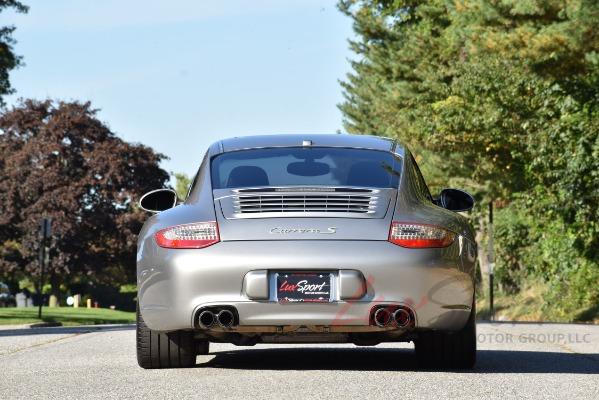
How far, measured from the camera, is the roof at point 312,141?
31.3ft

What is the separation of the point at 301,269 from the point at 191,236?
803mm

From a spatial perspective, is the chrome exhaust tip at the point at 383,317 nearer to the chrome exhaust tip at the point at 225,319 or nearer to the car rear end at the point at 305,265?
the car rear end at the point at 305,265

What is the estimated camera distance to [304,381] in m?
8.23

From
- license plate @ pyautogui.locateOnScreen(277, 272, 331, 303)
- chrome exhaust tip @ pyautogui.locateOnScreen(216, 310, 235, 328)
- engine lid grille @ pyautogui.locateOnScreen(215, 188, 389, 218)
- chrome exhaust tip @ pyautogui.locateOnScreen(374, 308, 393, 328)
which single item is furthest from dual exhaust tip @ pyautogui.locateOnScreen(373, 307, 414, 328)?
chrome exhaust tip @ pyautogui.locateOnScreen(216, 310, 235, 328)

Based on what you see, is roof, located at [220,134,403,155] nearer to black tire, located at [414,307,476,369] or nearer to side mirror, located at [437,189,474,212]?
side mirror, located at [437,189,474,212]

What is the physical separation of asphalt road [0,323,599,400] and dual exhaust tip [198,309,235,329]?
371 mm

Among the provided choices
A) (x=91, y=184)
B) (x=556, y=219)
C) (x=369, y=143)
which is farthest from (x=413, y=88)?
(x=369, y=143)

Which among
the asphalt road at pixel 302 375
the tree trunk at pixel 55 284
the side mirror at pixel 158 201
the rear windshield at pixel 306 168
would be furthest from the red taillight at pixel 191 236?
the tree trunk at pixel 55 284

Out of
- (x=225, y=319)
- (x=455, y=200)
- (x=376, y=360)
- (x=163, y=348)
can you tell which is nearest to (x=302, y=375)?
(x=225, y=319)

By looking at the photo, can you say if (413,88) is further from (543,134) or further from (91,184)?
(543,134)

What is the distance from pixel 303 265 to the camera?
816 centimetres

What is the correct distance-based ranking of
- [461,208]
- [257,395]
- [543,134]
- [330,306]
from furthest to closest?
[543,134]
[461,208]
[330,306]
[257,395]

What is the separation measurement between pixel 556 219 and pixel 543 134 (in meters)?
2.44

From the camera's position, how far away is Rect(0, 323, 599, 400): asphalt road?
7.66m
